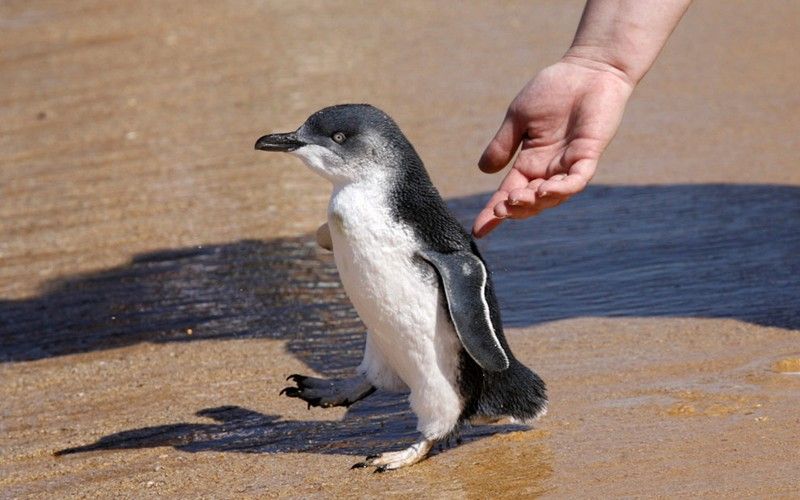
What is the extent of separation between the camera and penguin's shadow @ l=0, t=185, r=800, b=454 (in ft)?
12.5

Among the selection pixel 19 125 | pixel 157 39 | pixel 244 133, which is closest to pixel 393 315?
pixel 244 133

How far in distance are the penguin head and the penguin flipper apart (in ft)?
0.84

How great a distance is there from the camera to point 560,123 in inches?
149

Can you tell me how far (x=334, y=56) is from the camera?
8719 millimetres

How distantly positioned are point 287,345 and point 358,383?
0.79 metres

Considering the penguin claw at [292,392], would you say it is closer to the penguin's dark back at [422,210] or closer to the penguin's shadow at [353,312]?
the penguin's shadow at [353,312]

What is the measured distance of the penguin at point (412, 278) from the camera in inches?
127

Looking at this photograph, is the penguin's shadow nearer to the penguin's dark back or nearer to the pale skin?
the penguin's dark back

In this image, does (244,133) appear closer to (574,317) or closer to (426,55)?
(426,55)

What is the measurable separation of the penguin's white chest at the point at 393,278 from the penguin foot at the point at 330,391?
0.97 feet

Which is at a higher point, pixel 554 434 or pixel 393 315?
pixel 393 315

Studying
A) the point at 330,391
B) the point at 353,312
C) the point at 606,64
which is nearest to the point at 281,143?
the point at 330,391

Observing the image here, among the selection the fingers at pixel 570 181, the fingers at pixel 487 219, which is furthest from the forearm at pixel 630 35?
the fingers at pixel 487 219

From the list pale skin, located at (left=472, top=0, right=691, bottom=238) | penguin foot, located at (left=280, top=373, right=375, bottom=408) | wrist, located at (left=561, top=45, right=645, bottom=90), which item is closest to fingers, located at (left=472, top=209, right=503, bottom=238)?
pale skin, located at (left=472, top=0, right=691, bottom=238)
